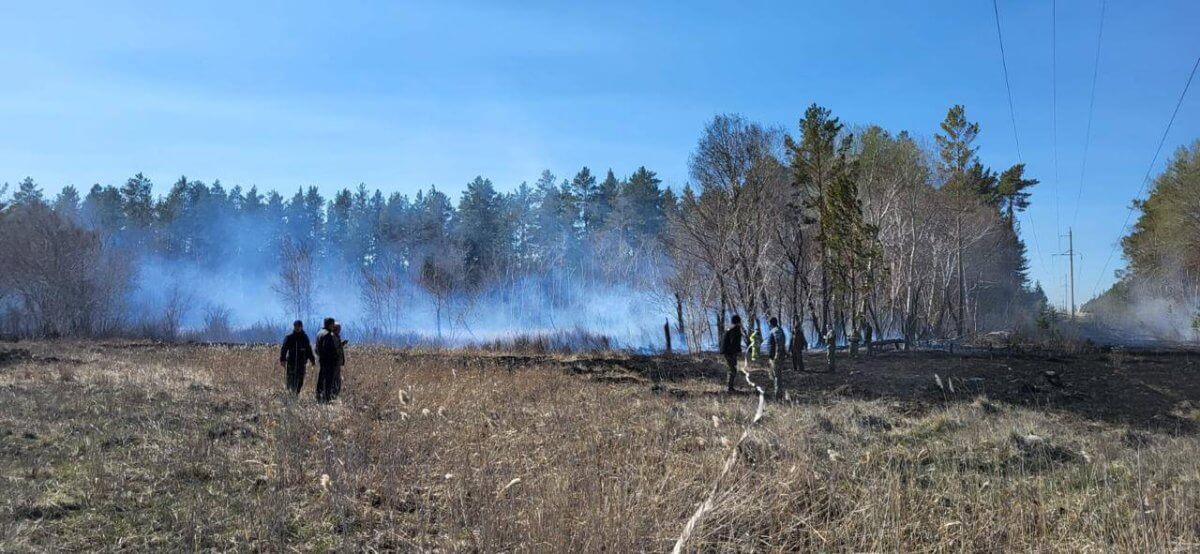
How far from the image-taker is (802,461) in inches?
271

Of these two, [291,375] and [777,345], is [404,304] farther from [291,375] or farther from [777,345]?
[777,345]

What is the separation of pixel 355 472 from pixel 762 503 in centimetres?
358

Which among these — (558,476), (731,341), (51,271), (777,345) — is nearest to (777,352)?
(777,345)

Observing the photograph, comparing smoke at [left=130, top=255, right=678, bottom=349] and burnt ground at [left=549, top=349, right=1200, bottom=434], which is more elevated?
smoke at [left=130, top=255, right=678, bottom=349]

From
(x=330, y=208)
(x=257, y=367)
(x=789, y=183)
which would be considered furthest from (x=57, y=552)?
(x=330, y=208)

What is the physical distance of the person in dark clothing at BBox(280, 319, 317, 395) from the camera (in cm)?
1267

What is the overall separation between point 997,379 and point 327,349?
15.7 metres

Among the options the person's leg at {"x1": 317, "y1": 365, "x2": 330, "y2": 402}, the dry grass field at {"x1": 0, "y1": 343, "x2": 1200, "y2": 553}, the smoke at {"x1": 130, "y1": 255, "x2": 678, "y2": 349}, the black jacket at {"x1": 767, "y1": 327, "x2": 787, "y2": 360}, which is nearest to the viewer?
the dry grass field at {"x1": 0, "y1": 343, "x2": 1200, "y2": 553}

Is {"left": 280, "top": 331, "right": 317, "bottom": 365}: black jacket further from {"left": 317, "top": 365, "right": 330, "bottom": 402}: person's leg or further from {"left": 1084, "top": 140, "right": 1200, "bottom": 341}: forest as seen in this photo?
{"left": 1084, "top": 140, "right": 1200, "bottom": 341}: forest

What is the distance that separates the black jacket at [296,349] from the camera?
12680 mm

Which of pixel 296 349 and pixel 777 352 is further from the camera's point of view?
pixel 777 352

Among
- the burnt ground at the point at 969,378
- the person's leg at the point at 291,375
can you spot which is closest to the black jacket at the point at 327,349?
the person's leg at the point at 291,375

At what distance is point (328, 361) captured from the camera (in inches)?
482

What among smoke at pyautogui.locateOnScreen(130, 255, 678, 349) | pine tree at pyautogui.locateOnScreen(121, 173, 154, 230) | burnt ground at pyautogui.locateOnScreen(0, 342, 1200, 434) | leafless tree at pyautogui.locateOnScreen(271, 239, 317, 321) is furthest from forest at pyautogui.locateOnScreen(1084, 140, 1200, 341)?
pine tree at pyautogui.locateOnScreen(121, 173, 154, 230)
